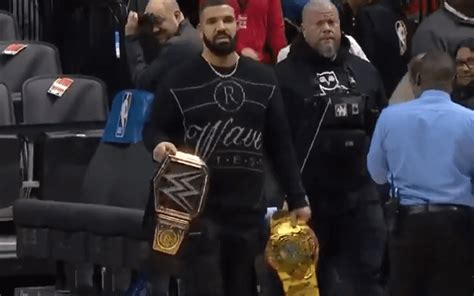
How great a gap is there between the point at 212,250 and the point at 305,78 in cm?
190

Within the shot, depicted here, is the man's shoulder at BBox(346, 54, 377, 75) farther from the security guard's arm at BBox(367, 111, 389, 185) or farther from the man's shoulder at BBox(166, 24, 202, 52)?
the security guard's arm at BBox(367, 111, 389, 185)

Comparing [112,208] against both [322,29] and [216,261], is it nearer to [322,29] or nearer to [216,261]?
[216,261]

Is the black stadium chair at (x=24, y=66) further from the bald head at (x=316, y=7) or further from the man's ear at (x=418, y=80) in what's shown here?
the man's ear at (x=418, y=80)

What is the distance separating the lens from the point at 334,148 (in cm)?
1105

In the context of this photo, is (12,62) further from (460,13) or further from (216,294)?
(216,294)

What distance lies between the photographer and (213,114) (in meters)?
9.65

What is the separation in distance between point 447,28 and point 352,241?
239 centimetres

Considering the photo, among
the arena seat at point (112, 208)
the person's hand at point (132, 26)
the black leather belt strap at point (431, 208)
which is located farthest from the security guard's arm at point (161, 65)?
the black leather belt strap at point (431, 208)

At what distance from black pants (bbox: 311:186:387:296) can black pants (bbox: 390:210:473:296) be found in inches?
43.1

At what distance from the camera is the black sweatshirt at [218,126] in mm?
9656

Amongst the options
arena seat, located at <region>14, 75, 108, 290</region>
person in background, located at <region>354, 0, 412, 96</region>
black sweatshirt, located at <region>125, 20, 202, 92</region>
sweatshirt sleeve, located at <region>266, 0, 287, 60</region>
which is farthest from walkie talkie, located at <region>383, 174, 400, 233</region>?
person in background, located at <region>354, 0, 412, 96</region>

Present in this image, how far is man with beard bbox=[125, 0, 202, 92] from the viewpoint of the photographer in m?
11.2

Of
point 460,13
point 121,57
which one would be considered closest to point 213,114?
point 460,13

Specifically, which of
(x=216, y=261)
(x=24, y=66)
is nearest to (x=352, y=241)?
(x=216, y=261)
